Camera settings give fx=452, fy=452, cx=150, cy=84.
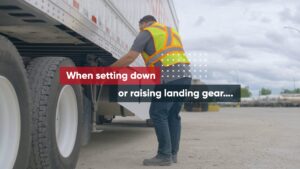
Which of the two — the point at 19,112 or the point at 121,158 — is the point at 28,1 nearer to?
the point at 19,112

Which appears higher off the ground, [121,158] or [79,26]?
[79,26]

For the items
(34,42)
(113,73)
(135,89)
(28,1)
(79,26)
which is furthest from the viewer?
(135,89)

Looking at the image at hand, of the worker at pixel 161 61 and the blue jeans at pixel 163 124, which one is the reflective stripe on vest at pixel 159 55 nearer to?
the worker at pixel 161 61

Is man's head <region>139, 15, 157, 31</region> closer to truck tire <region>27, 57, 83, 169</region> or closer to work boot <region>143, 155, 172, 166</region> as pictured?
truck tire <region>27, 57, 83, 169</region>

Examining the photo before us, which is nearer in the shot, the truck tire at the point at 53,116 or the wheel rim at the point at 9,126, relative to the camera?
the wheel rim at the point at 9,126

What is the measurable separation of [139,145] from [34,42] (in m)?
3.09

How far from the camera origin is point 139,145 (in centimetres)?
728

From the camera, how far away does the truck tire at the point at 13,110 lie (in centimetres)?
291

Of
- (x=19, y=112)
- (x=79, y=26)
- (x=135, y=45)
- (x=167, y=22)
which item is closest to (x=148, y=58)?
(x=135, y=45)

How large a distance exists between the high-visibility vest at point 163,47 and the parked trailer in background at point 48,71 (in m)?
0.54

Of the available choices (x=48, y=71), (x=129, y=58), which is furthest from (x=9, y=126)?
(x=129, y=58)

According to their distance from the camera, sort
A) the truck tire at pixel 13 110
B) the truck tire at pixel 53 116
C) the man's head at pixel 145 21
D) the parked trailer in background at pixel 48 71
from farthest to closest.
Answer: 1. the man's head at pixel 145 21
2. the truck tire at pixel 53 116
3. the parked trailer in background at pixel 48 71
4. the truck tire at pixel 13 110

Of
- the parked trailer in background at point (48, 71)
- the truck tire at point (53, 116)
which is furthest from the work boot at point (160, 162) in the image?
the truck tire at point (53, 116)

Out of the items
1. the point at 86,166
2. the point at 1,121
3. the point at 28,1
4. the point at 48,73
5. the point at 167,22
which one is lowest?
the point at 86,166
